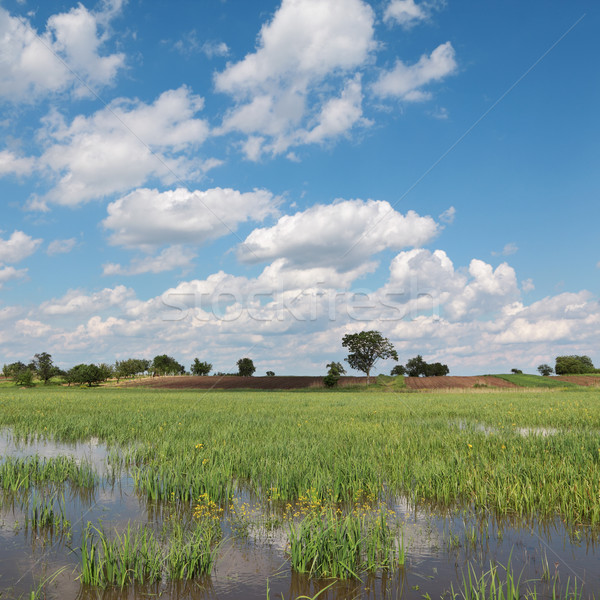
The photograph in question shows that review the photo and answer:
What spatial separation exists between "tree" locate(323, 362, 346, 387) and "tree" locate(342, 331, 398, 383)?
8.47 meters

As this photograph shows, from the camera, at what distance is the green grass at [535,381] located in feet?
253

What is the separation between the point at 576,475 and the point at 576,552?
10.5 ft

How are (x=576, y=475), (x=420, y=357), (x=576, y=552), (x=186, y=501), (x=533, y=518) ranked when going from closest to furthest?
(x=576, y=552) → (x=533, y=518) → (x=186, y=501) → (x=576, y=475) → (x=420, y=357)

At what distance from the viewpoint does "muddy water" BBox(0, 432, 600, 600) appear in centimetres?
436

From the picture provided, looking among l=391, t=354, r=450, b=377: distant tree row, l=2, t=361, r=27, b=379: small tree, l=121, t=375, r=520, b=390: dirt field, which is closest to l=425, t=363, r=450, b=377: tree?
l=391, t=354, r=450, b=377: distant tree row

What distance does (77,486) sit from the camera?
8344mm

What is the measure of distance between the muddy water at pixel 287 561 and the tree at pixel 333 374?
79.1 meters

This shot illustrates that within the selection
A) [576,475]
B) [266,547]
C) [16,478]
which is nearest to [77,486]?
[16,478]

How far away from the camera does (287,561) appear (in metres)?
5.01

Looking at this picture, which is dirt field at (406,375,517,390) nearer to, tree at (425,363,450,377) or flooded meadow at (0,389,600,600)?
tree at (425,363,450,377)

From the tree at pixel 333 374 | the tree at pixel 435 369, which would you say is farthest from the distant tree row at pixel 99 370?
the tree at pixel 435 369

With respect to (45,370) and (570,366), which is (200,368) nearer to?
(45,370)

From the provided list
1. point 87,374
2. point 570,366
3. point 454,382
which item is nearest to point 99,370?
point 87,374

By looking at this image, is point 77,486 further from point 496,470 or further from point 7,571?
point 496,470
